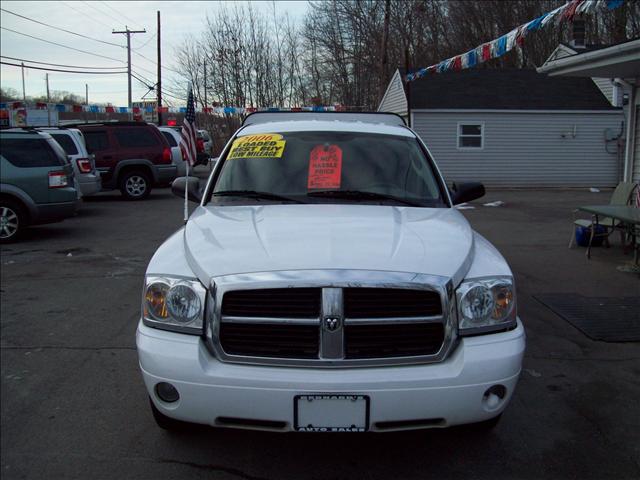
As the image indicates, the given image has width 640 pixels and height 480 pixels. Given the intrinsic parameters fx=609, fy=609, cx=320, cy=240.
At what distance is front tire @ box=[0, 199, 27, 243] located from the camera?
A: 10.2 metres

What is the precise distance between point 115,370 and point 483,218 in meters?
10.4

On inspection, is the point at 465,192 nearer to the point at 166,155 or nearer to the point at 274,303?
the point at 274,303

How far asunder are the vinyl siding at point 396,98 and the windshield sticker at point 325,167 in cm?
1763

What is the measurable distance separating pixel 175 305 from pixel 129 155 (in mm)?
15274

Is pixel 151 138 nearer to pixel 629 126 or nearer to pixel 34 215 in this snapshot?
pixel 34 215

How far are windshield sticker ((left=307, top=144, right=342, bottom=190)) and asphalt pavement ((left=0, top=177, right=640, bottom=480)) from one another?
1666 millimetres

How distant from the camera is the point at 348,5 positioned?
111 feet

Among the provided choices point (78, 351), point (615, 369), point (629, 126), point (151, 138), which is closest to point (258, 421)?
point (78, 351)

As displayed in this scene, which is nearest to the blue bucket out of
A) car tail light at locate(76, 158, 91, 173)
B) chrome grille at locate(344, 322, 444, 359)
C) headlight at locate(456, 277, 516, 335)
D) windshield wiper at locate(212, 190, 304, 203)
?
windshield wiper at locate(212, 190, 304, 203)

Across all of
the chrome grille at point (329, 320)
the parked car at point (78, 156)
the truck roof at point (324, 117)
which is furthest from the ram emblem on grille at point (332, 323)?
the parked car at point (78, 156)

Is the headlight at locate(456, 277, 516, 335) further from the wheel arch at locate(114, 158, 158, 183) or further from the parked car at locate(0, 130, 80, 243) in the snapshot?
the wheel arch at locate(114, 158, 158, 183)

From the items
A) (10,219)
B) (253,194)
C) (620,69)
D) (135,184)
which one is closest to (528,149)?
(620,69)

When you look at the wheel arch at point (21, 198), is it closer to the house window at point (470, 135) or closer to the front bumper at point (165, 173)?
the front bumper at point (165, 173)

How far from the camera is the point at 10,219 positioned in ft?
33.7
